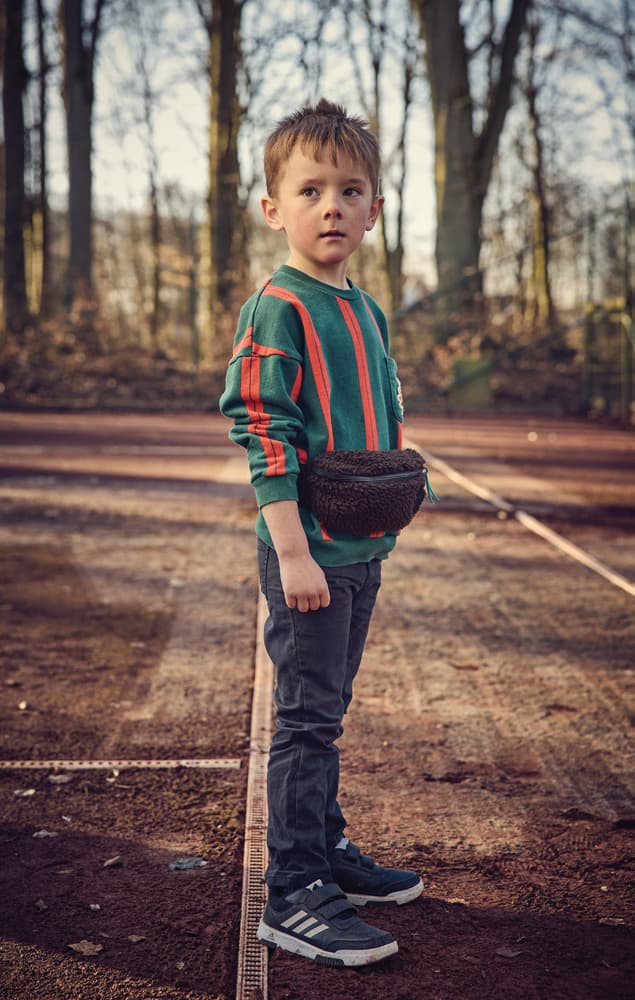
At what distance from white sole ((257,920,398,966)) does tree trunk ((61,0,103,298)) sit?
1901 centimetres

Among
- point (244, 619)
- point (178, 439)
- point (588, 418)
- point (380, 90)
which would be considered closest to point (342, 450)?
point (244, 619)

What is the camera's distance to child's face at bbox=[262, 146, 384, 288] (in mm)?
2215

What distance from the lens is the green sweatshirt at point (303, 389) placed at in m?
2.18

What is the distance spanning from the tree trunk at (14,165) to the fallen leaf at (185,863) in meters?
17.8

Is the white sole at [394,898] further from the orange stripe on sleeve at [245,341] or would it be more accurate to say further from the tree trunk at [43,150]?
the tree trunk at [43,150]

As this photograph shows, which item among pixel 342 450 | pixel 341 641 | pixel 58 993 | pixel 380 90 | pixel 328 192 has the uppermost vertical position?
pixel 380 90

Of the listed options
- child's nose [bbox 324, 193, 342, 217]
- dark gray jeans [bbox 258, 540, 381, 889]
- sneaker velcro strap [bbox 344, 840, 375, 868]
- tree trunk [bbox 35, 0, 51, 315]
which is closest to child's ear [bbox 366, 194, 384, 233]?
child's nose [bbox 324, 193, 342, 217]

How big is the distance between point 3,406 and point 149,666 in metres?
13.5

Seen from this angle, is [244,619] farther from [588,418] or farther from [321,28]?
[321,28]

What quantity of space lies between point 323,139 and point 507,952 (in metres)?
1.68

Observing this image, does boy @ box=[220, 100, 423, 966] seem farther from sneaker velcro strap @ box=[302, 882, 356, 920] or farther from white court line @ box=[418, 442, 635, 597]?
white court line @ box=[418, 442, 635, 597]

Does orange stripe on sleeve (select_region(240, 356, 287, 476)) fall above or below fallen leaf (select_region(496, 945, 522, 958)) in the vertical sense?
above

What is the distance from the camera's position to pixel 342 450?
2.24m

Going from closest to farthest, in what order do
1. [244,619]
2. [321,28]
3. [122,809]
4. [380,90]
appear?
[122,809]
[244,619]
[321,28]
[380,90]
